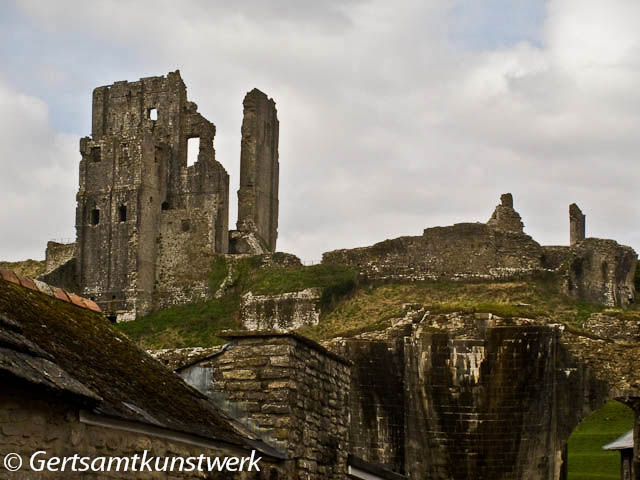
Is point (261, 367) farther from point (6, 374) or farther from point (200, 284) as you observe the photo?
point (200, 284)

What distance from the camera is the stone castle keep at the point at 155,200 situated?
5031 cm

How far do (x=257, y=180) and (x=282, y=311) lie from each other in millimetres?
11167

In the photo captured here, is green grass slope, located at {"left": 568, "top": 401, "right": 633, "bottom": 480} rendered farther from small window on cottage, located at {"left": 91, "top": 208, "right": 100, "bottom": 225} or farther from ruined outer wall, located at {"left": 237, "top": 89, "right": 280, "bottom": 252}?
small window on cottage, located at {"left": 91, "top": 208, "right": 100, "bottom": 225}

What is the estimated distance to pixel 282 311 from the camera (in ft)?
143

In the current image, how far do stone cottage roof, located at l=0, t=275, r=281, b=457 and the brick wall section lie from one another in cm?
28

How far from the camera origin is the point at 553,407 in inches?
1128

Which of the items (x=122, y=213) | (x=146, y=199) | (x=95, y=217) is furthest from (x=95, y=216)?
(x=146, y=199)

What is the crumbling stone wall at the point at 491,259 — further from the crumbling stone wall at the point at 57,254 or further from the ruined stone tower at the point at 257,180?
the crumbling stone wall at the point at 57,254

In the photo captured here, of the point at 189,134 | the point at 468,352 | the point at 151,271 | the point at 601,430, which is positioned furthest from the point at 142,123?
the point at 468,352

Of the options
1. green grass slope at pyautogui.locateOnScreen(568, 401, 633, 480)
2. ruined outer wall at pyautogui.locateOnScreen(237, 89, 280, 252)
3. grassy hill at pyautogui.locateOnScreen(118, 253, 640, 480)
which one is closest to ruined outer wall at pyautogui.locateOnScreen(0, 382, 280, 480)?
green grass slope at pyautogui.locateOnScreen(568, 401, 633, 480)

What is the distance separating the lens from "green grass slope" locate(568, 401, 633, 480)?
32531mm

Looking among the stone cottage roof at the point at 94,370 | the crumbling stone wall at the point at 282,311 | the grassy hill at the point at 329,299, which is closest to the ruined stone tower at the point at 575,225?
the grassy hill at the point at 329,299

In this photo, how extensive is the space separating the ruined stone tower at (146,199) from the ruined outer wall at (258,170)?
1.22 meters

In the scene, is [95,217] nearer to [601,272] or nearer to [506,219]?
[506,219]
